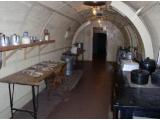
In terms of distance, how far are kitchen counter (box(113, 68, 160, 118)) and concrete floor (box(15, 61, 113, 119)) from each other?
1.69m

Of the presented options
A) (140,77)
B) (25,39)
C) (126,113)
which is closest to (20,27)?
(25,39)

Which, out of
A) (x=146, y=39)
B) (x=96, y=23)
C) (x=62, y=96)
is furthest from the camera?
(x=96, y=23)

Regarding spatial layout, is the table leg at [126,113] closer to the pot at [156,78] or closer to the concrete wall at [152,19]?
the pot at [156,78]

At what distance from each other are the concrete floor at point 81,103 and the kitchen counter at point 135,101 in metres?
1.69

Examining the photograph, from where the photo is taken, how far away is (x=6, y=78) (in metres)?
3.90

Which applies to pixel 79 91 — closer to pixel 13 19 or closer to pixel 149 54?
pixel 149 54

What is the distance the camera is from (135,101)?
8.37ft

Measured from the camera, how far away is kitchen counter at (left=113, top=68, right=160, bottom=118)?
2420 millimetres

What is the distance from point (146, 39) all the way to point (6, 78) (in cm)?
279

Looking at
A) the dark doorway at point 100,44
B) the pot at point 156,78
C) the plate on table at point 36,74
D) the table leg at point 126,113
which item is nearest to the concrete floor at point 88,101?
the plate on table at point 36,74

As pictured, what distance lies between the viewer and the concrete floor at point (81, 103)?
447 centimetres

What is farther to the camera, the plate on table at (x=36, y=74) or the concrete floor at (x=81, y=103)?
the concrete floor at (x=81, y=103)

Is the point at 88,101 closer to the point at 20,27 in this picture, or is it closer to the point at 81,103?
the point at 81,103

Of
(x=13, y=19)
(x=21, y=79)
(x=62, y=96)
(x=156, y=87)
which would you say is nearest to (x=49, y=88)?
(x=62, y=96)
